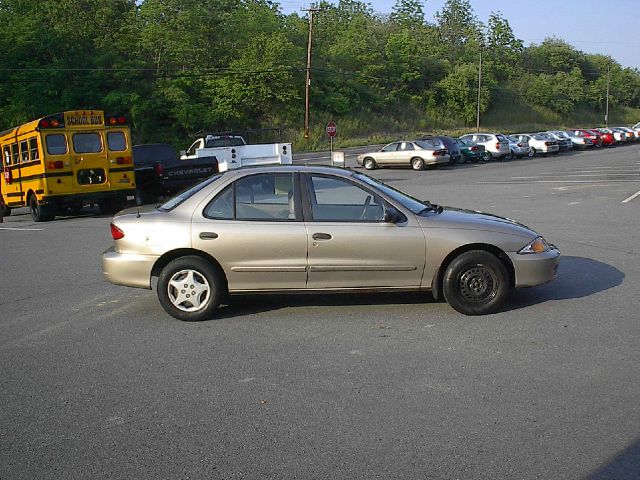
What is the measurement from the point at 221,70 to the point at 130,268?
196 feet

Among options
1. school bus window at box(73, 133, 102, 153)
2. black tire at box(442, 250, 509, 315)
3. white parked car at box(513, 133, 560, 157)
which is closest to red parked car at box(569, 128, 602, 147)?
white parked car at box(513, 133, 560, 157)

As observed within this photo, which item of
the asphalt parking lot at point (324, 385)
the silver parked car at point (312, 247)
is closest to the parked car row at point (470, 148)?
the asphalt parking lot at point (324, 385)

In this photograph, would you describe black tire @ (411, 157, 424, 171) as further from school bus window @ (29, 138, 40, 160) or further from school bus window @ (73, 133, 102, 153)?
school bus window @ (29, 138, 40, 160)

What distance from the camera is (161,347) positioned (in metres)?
6.35

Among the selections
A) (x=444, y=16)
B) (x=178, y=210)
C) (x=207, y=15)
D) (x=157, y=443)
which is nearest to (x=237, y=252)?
(x=178, y=210)

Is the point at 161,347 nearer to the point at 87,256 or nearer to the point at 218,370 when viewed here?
the point at 218,370

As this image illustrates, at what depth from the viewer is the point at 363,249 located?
6.97 metres

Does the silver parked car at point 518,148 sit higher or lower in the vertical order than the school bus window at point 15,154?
lower

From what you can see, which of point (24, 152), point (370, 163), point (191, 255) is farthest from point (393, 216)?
point (370, 163)

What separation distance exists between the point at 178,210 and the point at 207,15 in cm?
6598

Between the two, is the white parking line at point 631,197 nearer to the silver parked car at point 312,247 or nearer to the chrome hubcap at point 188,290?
the silver parked car at point 312,247

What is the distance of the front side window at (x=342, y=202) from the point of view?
712cm

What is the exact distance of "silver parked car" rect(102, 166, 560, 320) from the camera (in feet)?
23.0

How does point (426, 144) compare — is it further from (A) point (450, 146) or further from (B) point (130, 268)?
(B) point (130, 268)
